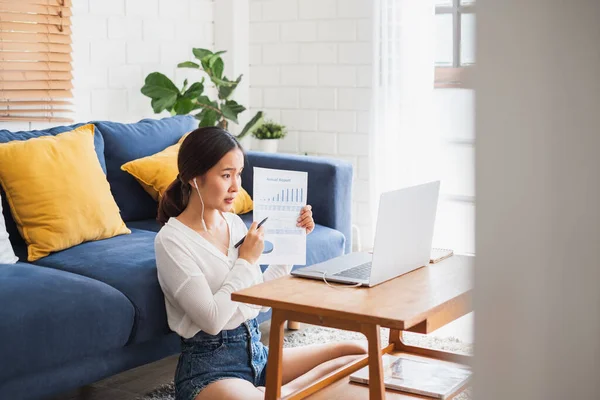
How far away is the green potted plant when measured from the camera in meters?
4.32

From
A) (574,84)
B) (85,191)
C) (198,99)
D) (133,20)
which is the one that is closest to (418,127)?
(198,99)

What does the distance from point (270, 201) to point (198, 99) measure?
7.55 feet

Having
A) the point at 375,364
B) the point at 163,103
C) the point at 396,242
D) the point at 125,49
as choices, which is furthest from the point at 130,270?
the point at 125,49

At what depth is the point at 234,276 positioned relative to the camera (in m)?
2.30

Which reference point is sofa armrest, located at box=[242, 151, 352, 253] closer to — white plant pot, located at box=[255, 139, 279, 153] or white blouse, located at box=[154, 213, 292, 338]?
white plant pot, located at box=[255, 139, 279, 153]

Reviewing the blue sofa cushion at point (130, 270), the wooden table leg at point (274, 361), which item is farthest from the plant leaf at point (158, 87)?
the wooden table leg at point (274, 361)

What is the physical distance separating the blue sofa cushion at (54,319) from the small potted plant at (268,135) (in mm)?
2343

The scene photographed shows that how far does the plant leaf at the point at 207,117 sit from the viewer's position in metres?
4.44

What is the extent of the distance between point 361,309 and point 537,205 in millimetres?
1492

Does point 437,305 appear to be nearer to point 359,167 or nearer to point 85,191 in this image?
point 85,191

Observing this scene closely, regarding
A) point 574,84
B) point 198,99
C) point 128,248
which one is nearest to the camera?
point 574,84

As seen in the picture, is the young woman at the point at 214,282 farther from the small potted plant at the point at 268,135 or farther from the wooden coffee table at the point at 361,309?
the small potted plant at the point at 268,135

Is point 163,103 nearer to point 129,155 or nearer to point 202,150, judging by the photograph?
point 129,155

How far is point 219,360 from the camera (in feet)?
7.46
